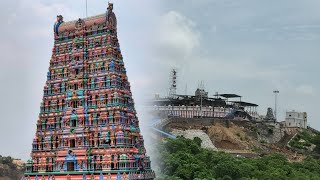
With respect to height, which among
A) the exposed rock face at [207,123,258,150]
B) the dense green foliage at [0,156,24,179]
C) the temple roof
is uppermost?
the temple roof

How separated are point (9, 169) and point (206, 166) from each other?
46620mm

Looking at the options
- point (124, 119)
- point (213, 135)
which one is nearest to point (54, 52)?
point (124, 119)

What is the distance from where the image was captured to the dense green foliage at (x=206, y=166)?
1890 inches

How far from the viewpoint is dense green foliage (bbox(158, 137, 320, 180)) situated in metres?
48.0

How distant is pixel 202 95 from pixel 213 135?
74.5 feet

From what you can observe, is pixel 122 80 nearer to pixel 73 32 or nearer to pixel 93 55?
pixel 93 55

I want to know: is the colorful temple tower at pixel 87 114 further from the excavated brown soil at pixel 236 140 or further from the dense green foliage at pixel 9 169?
the dense green foliage at pixel 9 169

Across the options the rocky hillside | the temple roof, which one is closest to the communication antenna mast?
the rocky hillside

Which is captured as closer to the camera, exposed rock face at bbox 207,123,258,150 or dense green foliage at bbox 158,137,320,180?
dense green foliage at bbox 158,137,320,180

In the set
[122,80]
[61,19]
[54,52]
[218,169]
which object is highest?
[61,19]

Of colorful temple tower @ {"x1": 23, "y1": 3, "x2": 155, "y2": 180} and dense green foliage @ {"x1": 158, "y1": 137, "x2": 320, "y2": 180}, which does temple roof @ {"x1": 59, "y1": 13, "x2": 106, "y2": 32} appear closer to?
colorful temple tower @ {"x1": 23, "y1": 3, "x2": 155, "y2": 180}

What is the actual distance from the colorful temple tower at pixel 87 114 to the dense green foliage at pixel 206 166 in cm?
954

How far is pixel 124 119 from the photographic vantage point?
3656cm

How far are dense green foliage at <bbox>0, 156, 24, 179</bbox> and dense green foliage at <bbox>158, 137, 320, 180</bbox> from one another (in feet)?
124
